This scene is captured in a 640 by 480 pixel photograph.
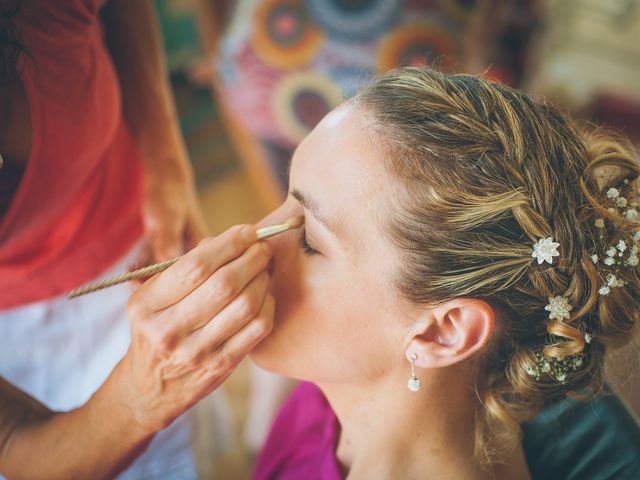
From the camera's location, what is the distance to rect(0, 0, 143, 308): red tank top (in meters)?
0.88

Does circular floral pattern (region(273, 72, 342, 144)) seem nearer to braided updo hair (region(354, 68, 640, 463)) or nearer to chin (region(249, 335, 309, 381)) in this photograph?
braided updo hair (region(354, 68, 640, 463))

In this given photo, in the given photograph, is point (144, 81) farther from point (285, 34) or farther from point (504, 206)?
point (504, 206)

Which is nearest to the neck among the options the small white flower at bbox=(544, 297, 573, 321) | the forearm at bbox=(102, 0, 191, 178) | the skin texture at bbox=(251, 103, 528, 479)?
the skin texture at bbox=(251, 103, 528, 479)

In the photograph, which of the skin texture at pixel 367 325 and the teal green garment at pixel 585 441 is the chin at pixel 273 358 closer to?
the skin texture at pixel 367 325

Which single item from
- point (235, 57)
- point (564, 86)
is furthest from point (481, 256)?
point (564, 86)

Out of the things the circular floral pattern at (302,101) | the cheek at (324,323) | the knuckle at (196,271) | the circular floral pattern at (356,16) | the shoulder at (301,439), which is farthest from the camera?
the circular floral pattern at (302,101)

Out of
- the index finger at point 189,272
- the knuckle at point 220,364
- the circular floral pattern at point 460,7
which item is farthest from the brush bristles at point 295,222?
the circular floral pattern at point 460,7

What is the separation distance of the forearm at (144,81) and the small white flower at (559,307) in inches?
34.9

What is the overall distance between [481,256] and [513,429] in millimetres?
359

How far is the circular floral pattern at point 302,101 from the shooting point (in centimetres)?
171

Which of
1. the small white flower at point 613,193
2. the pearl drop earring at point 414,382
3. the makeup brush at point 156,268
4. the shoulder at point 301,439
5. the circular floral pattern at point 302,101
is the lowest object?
the shoulder at point 301,439

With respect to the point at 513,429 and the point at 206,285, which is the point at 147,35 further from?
the point at 513,429

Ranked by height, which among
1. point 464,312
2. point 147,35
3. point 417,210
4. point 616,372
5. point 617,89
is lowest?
point 617,89

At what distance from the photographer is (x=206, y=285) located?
0.77 m
